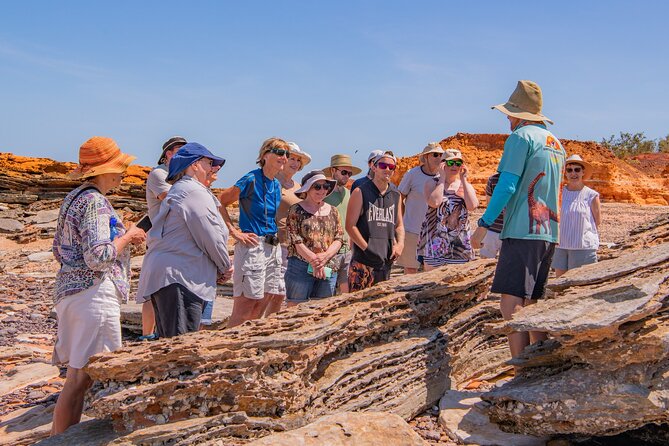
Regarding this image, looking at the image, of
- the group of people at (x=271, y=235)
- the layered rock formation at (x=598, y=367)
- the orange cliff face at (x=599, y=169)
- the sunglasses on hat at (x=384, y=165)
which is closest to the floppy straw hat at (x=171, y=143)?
the group of people at (x=271, y=235)

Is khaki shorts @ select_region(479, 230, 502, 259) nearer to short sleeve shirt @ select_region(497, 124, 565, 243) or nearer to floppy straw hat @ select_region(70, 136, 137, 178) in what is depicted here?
short sleeve shirt @ select_region(497, 124, 565, 243)

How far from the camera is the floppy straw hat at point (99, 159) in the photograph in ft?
13.8

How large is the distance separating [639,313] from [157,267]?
2.87 m

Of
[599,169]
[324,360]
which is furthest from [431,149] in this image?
[599,169]

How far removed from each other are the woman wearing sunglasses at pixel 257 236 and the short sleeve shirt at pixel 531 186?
6.94 ft

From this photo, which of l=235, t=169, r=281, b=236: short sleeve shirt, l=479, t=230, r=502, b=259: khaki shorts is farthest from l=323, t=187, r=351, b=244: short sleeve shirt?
l=479, t=230, r=502, b=259: khaki shorts

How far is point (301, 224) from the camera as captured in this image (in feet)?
20.2

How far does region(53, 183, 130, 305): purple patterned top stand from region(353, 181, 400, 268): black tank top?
2.71 m

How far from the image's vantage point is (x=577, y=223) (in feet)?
22.2

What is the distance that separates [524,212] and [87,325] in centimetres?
294

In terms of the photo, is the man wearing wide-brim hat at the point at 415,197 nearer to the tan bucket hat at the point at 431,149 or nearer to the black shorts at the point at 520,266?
the tan bucket hat at the point at 431,149

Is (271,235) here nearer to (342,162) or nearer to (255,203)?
(255,203)

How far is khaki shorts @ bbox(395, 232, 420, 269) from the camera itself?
7.64 metres

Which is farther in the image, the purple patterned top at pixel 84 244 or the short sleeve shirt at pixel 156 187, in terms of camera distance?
the short sleeve shirt at pixel 156 187
